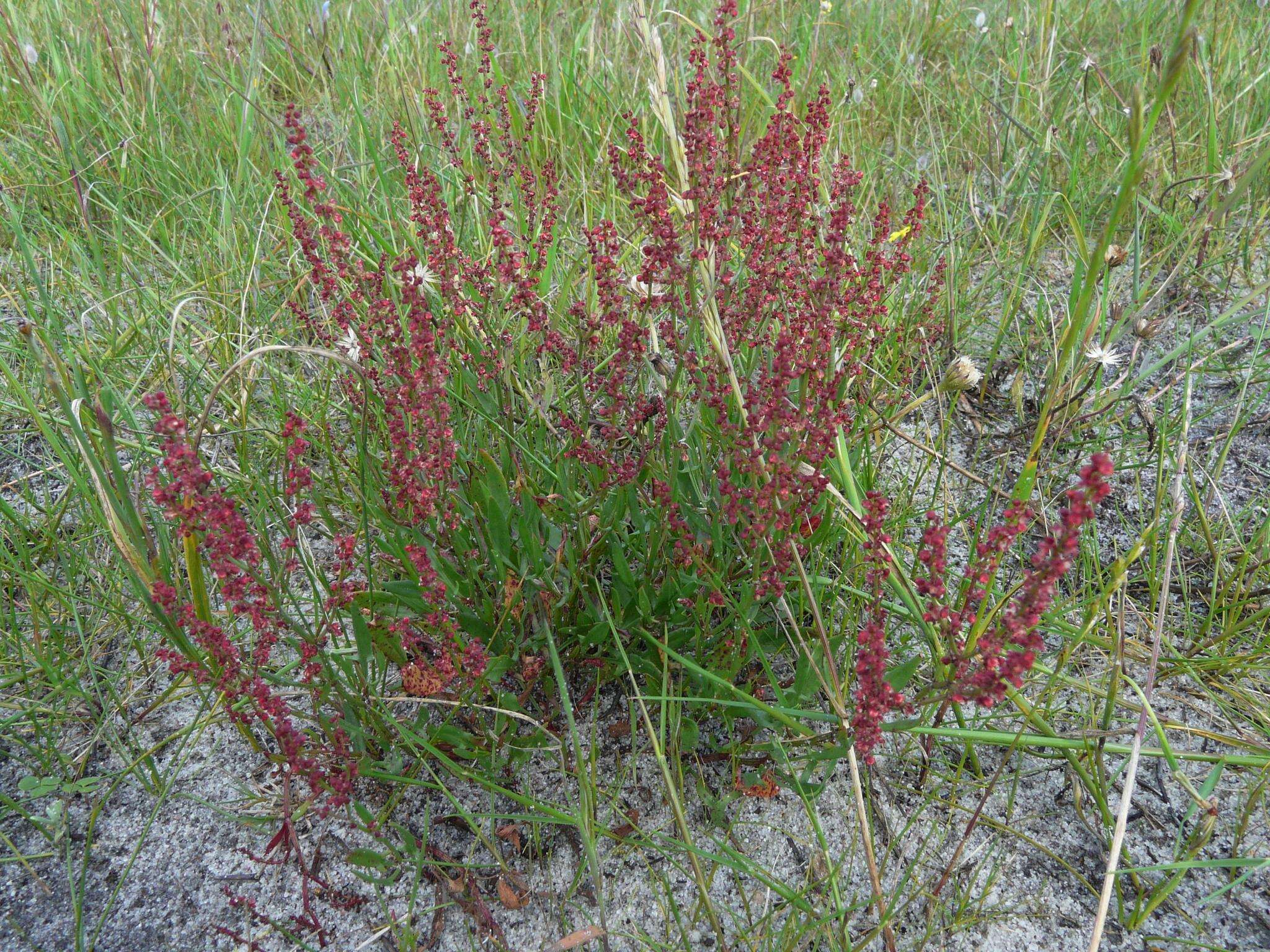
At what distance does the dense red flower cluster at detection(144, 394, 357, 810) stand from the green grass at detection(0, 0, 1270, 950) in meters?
0.08

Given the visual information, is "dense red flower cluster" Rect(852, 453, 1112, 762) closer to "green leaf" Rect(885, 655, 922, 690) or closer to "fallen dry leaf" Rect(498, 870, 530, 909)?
"green leaf" Rect(885, 655, 922, 690)

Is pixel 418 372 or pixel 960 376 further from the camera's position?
pixel 960 376

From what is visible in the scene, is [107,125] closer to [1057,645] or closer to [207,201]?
[207,201]

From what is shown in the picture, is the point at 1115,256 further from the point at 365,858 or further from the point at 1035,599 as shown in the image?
the point at 365,858

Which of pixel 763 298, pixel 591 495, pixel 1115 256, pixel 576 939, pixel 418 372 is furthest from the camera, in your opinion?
A: pixel 1115 256

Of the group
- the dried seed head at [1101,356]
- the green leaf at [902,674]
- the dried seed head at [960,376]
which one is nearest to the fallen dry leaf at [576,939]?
the green leaf at [902,674]

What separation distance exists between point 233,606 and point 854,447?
53.5 inches

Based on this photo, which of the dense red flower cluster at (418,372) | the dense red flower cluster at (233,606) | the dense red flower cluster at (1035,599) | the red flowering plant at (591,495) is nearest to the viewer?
the dense red flower cluster at (1035,599)

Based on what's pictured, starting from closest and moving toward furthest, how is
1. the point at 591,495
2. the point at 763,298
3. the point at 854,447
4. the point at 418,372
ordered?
1. the point at 418,372
2. the point at 763,298
3. the point at 591,495
4. the point at 854,447

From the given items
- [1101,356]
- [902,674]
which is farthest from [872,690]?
[1101,356]

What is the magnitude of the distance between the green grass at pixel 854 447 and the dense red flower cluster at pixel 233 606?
0.08 meters

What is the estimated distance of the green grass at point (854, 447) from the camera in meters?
1.56

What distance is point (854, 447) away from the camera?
6.73ft

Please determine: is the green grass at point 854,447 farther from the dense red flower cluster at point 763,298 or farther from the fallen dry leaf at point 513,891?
the dense red flower cluster at point 763,298
